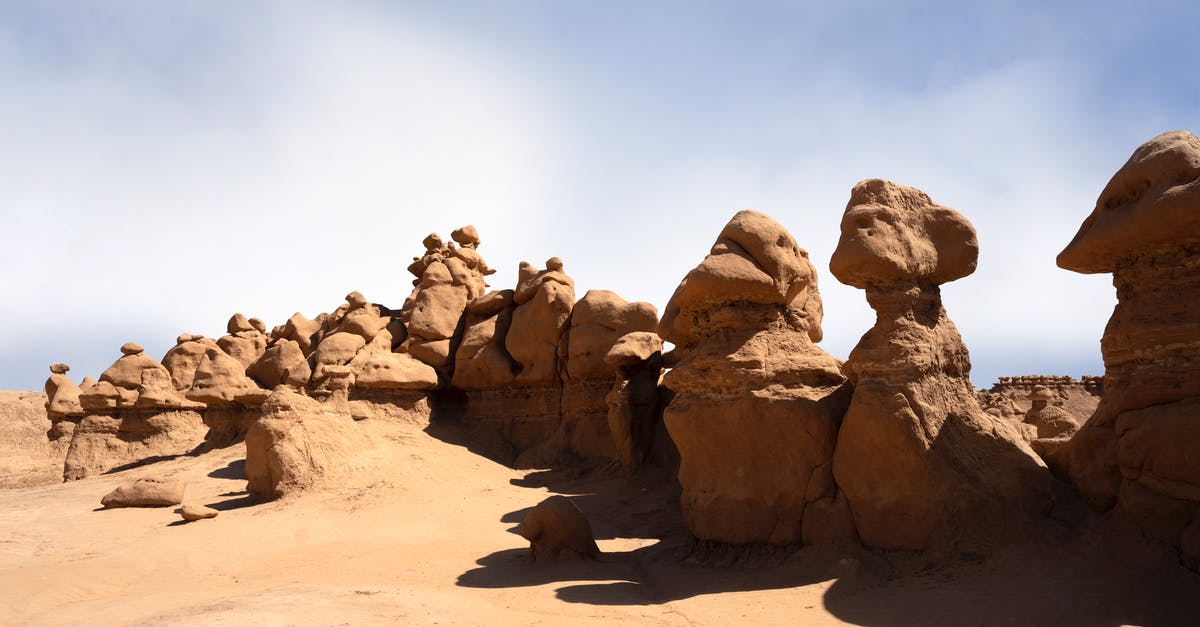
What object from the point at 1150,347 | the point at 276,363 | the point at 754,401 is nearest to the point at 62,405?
the point at 276,363

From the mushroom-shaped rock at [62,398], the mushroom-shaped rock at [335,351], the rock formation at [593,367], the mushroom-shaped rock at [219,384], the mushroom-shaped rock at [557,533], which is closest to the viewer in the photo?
the mushroom-shaped rock at [557,533]

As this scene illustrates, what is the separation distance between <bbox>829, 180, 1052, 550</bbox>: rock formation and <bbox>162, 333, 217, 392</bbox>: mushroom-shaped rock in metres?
17.5

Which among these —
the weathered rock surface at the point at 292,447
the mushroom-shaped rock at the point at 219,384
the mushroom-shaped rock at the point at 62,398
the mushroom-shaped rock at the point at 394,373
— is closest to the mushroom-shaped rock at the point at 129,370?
the mushroom-shaped rock at the point at 219,384

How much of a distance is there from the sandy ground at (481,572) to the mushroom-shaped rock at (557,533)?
174mm

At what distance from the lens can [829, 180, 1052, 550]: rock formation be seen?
6.54 meters

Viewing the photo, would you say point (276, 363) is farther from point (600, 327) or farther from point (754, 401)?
point (754, 401)

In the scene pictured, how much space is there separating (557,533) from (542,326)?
7.77m

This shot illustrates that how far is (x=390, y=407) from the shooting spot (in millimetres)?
15250

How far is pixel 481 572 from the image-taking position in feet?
25.1

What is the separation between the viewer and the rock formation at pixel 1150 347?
5648mm

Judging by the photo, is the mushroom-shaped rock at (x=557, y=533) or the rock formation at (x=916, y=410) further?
the mushroom-shaped rock at (x=557, y=533)

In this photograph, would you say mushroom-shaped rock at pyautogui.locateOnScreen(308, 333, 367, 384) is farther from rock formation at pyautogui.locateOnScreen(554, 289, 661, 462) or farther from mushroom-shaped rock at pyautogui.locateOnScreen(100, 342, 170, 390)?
mushroom-shaped rock at pyautogui.locateOnScreen(100, 342, 170, 390)

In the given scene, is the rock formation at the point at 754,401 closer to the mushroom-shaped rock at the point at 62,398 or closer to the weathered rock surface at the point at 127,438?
the weathered rock surface at the point at 127,438

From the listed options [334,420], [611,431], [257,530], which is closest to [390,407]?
[334,420]
